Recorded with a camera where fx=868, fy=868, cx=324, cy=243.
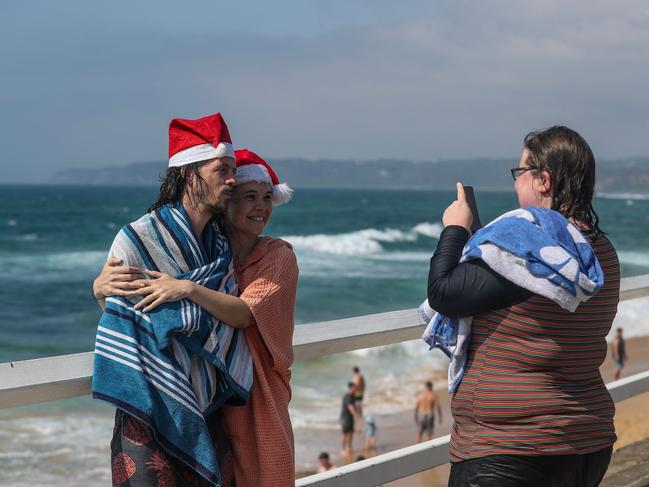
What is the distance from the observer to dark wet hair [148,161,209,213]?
200cm

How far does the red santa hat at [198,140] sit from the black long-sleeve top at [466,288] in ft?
1.84

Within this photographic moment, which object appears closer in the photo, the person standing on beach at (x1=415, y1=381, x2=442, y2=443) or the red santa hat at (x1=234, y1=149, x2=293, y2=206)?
the red santa hat at (x1=234, y1=149, x2=293, y2=206)

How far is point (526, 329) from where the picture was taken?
184 centimetres

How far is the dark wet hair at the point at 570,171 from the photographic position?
6.17ft

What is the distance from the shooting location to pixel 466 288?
1.79 meters

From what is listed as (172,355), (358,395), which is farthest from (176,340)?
(358,395)

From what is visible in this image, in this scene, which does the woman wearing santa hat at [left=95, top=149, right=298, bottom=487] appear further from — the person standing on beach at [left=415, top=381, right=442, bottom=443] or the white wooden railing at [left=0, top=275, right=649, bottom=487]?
the person standing on beach at [left=415, top=381, right=442, bottom=443]

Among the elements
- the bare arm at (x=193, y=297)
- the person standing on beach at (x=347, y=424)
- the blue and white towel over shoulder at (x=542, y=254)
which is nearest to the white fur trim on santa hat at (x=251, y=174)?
the bare arm at (x=193, y=297)

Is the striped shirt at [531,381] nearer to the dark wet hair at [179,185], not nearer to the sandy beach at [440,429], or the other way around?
the dark wet hair at [179,185]

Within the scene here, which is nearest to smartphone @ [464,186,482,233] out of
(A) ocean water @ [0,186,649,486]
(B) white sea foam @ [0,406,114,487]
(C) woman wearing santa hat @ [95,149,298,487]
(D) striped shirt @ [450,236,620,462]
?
(D) striped shirt @ [450,236,620,462]

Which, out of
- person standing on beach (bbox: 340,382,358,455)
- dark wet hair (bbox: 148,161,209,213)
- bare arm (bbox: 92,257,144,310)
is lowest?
person standing on beach (bbox: 340,382,358,455)

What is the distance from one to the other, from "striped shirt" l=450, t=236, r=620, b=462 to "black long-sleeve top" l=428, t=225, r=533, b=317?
0.06m

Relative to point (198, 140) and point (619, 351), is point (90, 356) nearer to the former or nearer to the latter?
point (198, 140)

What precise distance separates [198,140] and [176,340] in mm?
464
